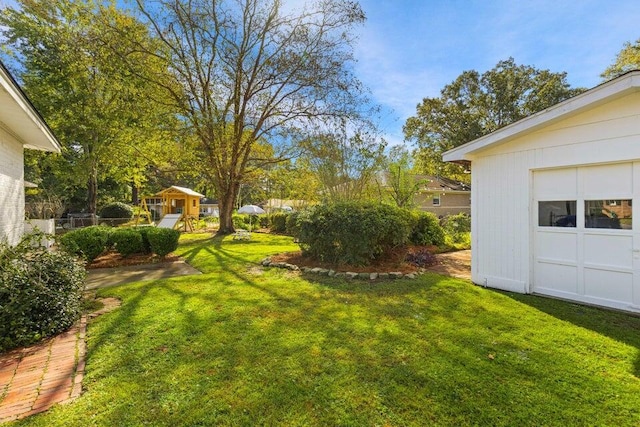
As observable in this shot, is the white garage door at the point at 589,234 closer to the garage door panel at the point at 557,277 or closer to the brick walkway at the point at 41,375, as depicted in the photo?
the garage door panel at the point at 557,277

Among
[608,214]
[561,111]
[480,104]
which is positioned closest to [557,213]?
[608,214]

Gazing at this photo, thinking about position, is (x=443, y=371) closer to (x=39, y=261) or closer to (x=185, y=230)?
(x=39, y=261)

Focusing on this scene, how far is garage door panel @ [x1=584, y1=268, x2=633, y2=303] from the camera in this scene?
4832 mm

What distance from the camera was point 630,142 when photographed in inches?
184

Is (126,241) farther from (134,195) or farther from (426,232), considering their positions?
(134,195)

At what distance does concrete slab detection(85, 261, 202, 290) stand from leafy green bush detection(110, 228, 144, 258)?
860mm

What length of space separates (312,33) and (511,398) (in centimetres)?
1445

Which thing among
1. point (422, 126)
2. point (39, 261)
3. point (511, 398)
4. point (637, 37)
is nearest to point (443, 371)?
point (511, 398)

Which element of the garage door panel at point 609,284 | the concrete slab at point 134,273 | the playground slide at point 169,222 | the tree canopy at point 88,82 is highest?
the tree canopy at point 88,82

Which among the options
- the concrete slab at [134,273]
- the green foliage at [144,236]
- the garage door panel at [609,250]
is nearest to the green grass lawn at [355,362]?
the garage door panel at [609,250]

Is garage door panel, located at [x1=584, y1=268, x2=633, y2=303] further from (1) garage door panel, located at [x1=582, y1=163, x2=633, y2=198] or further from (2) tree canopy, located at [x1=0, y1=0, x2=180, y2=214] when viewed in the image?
(2) tree canopy, located at [x1=0, y1=0, x2=180, y2=214]

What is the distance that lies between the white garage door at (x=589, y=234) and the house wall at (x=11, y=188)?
1038 centimetres

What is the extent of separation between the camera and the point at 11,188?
6.69m

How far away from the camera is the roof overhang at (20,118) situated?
435cm
